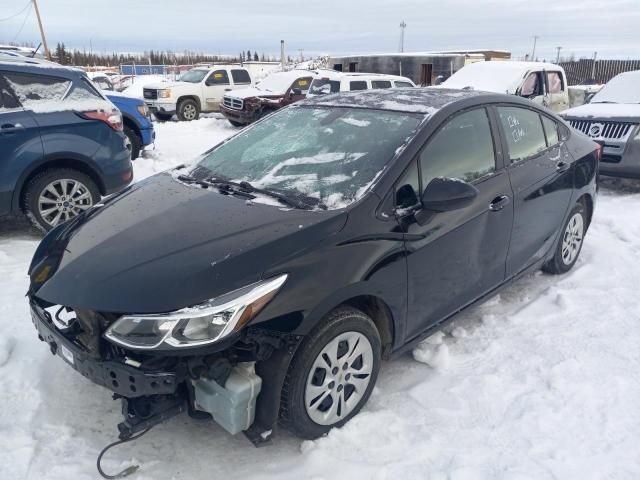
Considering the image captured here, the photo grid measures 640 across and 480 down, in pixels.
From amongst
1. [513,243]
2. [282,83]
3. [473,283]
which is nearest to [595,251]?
[513,243]

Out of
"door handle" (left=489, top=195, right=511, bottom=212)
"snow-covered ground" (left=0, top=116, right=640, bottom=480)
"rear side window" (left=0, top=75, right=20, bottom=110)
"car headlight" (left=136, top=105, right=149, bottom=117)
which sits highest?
"rear side window" (left=0, top=75, right=20, bottom=110)

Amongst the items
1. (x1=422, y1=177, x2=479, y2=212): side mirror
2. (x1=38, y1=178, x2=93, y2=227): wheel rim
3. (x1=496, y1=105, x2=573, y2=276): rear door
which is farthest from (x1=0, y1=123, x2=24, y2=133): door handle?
(x1=496, y1=105, x2=573, y2=276): rear door

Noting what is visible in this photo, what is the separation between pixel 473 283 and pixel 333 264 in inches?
52.7

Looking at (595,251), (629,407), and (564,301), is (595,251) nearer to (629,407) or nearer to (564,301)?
(564,301)

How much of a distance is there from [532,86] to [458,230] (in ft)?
32.1

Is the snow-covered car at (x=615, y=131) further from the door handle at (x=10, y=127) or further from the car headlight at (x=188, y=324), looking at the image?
the door handle at (x=10, y=127)

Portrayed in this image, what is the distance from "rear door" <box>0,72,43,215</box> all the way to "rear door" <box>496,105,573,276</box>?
4.18m

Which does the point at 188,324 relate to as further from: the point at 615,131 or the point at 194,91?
the point at 194,91

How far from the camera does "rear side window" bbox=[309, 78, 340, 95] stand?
1373cm

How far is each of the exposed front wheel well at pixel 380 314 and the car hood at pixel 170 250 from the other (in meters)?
0.43

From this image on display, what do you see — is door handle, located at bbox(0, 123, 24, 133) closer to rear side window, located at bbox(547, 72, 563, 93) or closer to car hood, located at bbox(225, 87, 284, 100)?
car hood, located at bbox(225, 87, 284, 100)

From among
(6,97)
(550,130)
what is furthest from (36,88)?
(550,130)

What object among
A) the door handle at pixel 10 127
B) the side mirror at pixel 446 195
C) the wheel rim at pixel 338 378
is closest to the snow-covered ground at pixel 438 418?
the wheel rim at pixel 338 378

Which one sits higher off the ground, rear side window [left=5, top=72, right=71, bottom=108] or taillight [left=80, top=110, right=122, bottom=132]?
rear side window [left=5, top=72, right=71, bottom=108]
